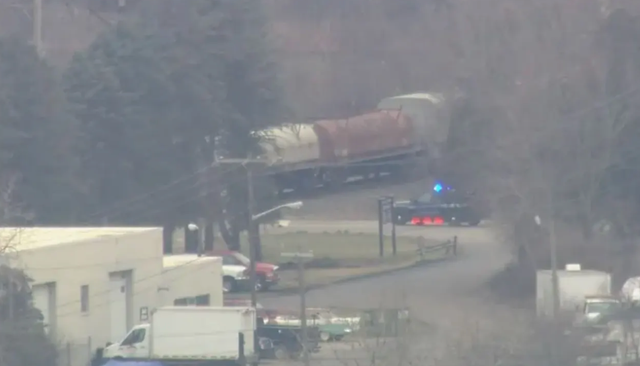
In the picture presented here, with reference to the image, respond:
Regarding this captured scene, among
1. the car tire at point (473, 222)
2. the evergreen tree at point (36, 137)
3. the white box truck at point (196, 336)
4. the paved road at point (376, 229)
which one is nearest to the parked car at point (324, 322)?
the white box truck at point (196, 336)

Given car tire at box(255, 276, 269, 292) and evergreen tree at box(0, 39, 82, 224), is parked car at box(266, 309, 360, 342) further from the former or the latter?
A: evergreen tree at box(0, 39, 82, 224)

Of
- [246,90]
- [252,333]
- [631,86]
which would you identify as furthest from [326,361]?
[246,90]

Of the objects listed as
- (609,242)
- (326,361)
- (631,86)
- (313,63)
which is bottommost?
(326,361)

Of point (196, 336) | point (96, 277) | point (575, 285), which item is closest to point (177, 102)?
point (96, 277)

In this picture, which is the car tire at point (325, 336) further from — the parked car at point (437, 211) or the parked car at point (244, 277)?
the parked car at point (437, 211)

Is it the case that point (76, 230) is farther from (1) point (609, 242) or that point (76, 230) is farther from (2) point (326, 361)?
(1) point (609, 242)

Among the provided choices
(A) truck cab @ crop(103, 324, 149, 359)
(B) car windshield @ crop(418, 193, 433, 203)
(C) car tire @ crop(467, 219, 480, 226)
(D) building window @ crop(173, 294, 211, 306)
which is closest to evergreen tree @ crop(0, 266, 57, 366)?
(A) truck cab @ crop(103, 324, 149, 359)
